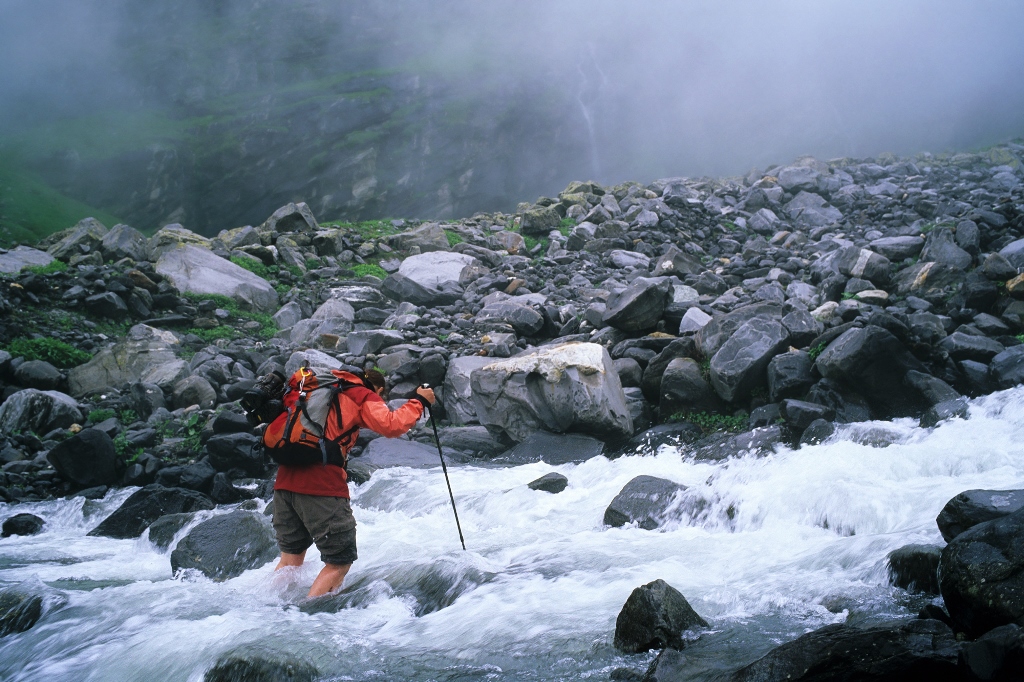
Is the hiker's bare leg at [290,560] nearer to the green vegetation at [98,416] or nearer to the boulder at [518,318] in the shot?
the green vegetation at [98,416]

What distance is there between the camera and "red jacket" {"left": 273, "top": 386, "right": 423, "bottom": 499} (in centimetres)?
532

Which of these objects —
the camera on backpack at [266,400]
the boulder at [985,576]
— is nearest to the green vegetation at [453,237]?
the camera on backpack at [266,400]

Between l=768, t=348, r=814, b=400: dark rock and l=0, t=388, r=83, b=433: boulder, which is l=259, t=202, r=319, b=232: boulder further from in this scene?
l=768, t=348, r=814, b=400: dark rock

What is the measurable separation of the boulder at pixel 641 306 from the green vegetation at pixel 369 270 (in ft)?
34.0

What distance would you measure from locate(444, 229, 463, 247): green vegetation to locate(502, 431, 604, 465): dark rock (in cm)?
1389

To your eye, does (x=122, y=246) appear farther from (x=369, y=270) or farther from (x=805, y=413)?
(x=805, y=413)

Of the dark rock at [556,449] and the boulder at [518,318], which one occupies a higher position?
the boulder at [518,318]

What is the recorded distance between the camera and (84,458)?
912 cm

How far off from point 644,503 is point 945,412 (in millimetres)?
→ 3930

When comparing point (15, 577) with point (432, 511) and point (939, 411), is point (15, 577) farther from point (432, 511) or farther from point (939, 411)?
point (939, 411)

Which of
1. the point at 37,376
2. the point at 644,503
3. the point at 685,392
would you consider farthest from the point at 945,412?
the point at 37,376

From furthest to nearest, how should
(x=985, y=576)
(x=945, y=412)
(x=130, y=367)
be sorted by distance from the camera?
1. (x=130, y=367)
2. (x=945, y=412)
3. (x=985, y=576)

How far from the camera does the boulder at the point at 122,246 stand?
18.4m

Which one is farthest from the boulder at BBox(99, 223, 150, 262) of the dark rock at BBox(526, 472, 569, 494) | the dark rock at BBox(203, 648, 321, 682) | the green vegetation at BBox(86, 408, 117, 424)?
the dark rock at BBox(203, 648, 321, 682)
